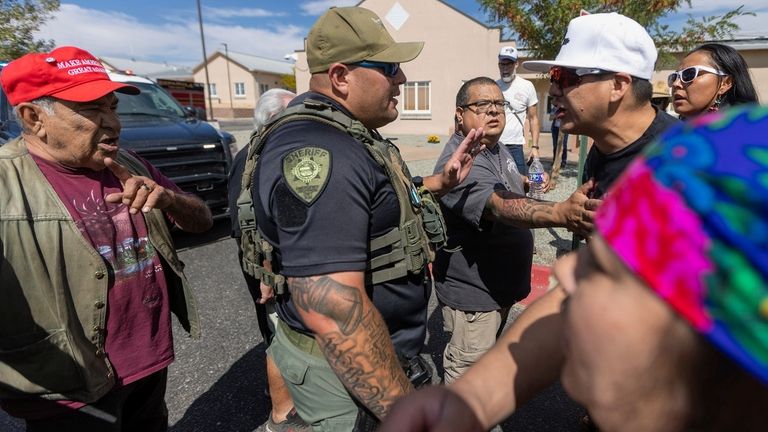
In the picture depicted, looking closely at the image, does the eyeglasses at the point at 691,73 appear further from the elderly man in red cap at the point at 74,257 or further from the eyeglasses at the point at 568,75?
the elderly man in red cap at the point at 74,257

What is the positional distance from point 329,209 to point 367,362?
498 millimetres

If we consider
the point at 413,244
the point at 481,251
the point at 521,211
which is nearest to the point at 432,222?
the point at 413,244

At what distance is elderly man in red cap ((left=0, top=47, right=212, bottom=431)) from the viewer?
1.66 meters

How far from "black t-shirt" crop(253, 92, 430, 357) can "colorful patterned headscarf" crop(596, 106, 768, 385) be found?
0.87 meters

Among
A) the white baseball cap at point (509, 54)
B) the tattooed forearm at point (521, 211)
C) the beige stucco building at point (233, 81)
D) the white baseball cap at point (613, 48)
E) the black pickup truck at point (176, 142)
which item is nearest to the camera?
the white baseball cap at point (613, 48)

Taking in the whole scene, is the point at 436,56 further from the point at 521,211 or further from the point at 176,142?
the point at 521,211

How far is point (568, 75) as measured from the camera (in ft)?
6.78

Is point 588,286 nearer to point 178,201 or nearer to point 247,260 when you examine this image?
point 247,260

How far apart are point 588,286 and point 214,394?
3192 mm

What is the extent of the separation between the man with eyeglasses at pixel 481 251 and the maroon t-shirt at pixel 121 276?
1.57 m

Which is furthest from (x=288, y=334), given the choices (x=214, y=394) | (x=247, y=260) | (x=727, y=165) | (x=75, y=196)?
(x=214, y=394)

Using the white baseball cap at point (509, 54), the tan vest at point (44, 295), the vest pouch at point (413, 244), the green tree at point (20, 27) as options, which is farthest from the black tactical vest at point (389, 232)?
the green tree at point (20, 27)

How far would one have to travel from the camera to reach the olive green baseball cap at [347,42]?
5.57ft

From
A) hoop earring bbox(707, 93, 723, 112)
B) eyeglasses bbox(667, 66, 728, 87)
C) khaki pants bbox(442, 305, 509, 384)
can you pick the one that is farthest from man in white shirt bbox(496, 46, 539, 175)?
khaki pants bbox(442, 305, 509, 384)
